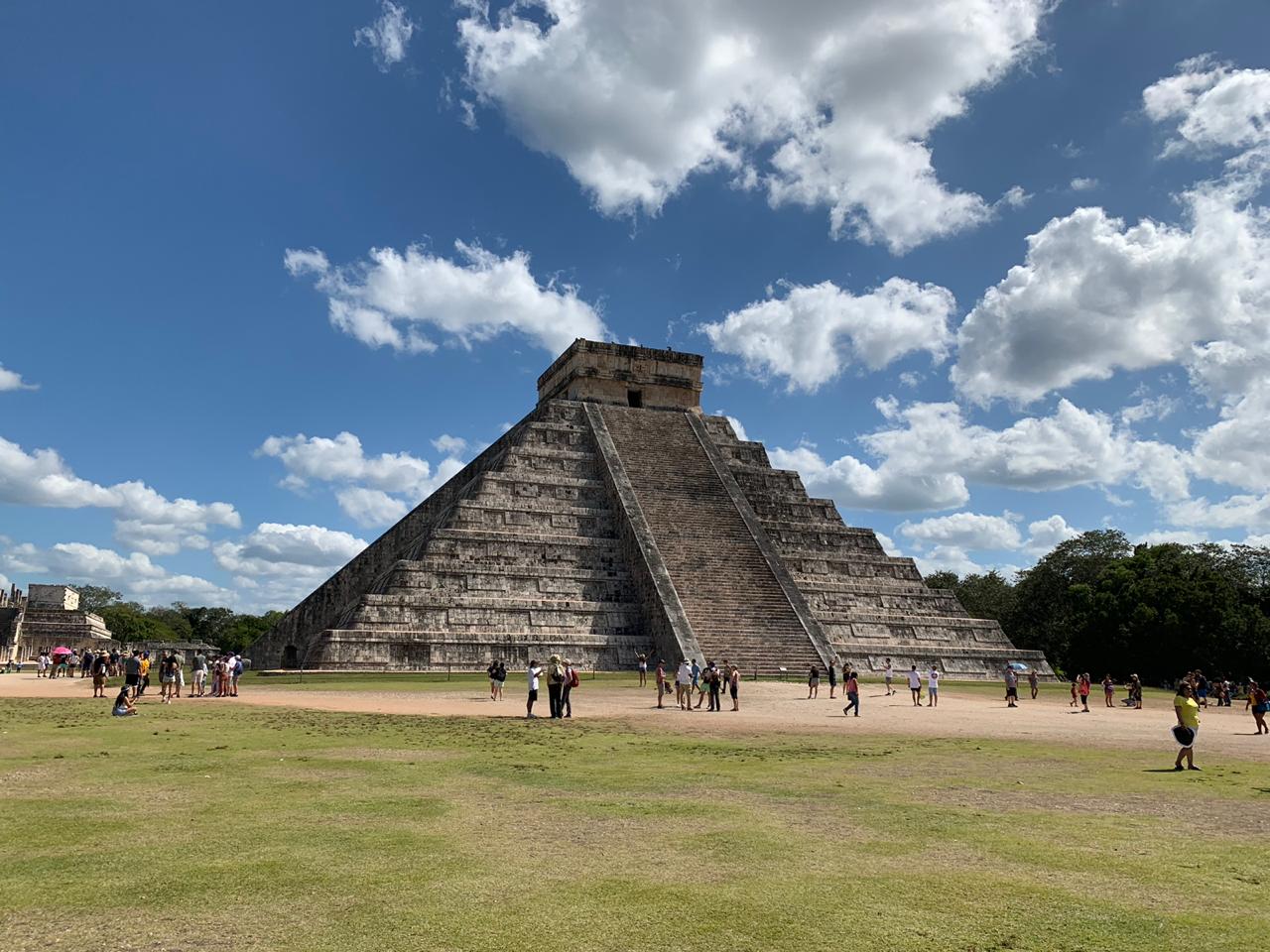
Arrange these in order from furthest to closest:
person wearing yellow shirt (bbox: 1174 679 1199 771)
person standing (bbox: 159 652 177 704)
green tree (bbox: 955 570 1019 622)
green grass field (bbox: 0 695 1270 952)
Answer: green tree (bbox: 955 570 1019 622)
person standing (bbox: 159 652 177 704)
person wearing yellow shirt (bbox: 1174 679 1199 771)
green grass field (bbox: 0 695 1270 952)

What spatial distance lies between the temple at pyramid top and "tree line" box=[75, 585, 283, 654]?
189 feet

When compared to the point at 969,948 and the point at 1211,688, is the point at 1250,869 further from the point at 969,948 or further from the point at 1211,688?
the point at 1211,688

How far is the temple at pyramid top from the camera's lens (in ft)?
126

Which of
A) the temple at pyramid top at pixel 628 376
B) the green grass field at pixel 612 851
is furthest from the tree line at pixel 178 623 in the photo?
the green grass field at pixel 612 851

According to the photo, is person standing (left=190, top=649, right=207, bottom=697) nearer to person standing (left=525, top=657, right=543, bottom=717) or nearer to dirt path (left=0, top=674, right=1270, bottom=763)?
dirt path (left=0, top=674, right=1270, bottom=763)

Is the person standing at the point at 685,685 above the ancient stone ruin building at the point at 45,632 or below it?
below

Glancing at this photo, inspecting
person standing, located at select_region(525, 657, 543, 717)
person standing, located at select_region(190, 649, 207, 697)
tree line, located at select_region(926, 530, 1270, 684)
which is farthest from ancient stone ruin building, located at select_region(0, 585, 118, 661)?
tree line, located at select_region(926, 530, 1270, 684)

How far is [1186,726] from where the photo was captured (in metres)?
11.2

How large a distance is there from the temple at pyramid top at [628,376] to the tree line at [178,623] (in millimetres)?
57557

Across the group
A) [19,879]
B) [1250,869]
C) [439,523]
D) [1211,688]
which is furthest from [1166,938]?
[1211,688]

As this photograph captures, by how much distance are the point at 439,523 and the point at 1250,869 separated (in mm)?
26510

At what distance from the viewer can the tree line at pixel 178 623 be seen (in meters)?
85.9

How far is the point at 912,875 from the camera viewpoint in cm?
572

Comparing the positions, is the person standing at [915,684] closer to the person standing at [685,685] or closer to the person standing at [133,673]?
the person standing at [685,685]
